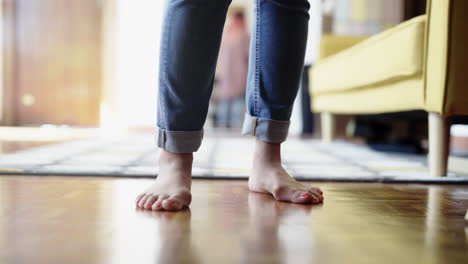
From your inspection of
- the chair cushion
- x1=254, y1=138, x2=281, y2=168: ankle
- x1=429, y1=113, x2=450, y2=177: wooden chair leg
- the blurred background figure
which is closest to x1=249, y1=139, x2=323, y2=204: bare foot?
x1=254, y1=138, x2=281, y2=168: ankle

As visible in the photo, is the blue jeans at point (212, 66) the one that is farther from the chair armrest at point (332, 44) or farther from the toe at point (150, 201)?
the chair armrest at point (332, 44)

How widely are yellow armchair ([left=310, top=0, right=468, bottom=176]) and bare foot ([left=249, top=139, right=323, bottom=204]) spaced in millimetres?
524

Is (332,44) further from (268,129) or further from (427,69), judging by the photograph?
(268,129)

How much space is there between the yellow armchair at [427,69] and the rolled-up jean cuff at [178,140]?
0.71m

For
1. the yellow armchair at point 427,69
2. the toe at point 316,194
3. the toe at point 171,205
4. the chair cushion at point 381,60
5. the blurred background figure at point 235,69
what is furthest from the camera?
the blurred background figure at point 235,69

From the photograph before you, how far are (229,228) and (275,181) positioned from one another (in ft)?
0.86

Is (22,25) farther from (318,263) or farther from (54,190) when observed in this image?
(318,263)

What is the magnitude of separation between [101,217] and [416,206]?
53cm

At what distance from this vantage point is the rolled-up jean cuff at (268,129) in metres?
0.87

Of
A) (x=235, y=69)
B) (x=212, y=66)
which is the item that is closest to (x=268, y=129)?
(x=212, y=66)

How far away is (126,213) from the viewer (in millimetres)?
697

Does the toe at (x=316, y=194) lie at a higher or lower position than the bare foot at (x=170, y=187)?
lower

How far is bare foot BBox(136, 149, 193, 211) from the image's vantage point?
0.73 metres

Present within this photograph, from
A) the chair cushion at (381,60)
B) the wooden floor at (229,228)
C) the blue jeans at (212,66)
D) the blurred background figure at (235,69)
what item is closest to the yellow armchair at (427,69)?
the chair cushion at (381,60)
